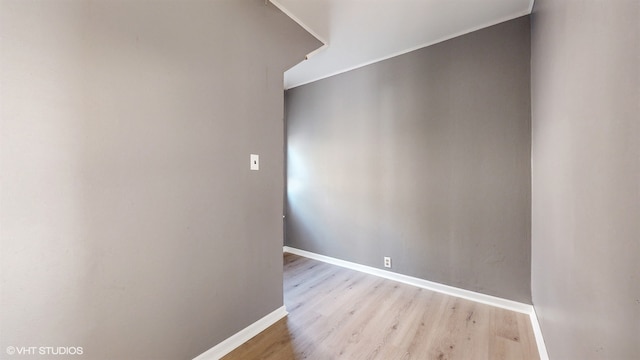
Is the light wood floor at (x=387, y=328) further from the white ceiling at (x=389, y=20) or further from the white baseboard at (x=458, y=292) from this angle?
the white ceiling at (x=389, y=20)

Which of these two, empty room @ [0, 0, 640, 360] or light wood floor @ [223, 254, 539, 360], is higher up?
empty room @ [0, 0, 640, 360]

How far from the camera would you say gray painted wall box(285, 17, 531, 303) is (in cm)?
209

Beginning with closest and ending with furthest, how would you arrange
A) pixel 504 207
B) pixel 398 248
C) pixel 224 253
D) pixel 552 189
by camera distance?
pixel 552 189, pixel 224 253, pixel 504 207, pixel 398 248

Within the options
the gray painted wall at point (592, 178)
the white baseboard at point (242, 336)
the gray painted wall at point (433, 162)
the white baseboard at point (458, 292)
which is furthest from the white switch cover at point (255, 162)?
the white baseboard at point (458, 292)

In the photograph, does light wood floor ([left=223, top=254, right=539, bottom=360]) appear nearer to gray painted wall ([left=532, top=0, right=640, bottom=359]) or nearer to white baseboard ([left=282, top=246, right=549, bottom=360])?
white baseboard ([left=282, top=246, right=549, bottom=360])

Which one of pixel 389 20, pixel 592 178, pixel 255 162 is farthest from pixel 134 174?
pixel 389 20

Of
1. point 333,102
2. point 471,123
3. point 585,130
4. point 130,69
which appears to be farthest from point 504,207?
point 130,69

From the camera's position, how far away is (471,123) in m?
2.27

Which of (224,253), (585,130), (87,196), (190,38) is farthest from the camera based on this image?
(224,253)

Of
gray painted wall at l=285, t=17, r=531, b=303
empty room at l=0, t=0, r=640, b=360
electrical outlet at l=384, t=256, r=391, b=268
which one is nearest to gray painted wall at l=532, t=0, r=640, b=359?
empty room at l=0, t=0, r=640, b=360

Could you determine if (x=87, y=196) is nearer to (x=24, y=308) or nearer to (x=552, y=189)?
(x=24, y=308)

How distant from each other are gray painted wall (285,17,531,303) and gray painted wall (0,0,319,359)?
1.38m

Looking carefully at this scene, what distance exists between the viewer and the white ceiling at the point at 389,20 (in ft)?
6.39

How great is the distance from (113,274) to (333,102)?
2.79 meters
